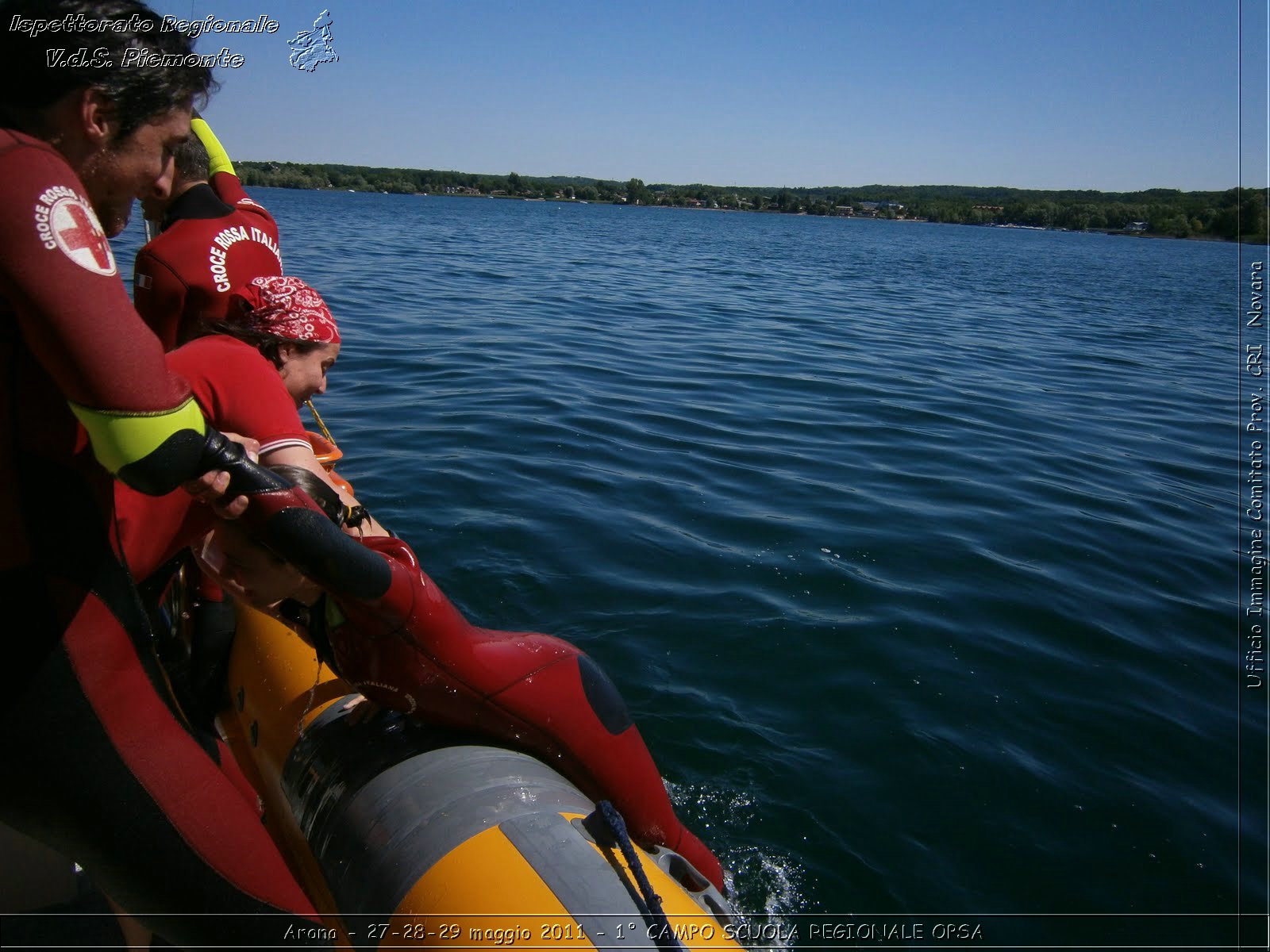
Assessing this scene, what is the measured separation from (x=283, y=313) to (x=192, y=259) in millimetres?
675

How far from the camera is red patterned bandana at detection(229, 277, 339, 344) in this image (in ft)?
8.18

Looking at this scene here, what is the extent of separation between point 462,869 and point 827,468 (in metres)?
5.89

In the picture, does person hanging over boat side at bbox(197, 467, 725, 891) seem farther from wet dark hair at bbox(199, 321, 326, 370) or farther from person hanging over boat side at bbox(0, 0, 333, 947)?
wet dark hair at bbox(199, 321, 326, 370)

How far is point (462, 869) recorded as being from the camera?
196 cm

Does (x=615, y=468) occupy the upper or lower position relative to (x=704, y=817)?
upper

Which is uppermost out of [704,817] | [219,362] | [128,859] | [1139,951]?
[219,362]

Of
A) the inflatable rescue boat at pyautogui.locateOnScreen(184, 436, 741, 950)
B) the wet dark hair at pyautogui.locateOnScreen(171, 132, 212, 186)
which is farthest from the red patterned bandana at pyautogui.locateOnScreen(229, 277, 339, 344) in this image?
the inflatable rescue boat at pyautogui.locateOnScreen(184, 436, 741, 950)

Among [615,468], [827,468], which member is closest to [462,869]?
[615,468]

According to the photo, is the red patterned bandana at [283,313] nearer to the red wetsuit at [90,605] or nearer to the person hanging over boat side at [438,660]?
the person hanging over boat side at [438,660]

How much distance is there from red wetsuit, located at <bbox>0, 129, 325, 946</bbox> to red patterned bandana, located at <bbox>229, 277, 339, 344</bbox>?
0.99 m

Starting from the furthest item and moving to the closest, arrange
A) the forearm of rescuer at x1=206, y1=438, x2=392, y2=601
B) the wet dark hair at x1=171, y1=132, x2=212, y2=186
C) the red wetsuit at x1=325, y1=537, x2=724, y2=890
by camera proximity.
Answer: the wet dark hair at x1=171, y1=132, x2=212, y2=186
the red wetsuit at x1=325, y1=537, x2=724, y2=890
the forearm of rescuer at x1=206, y1=438, x2=392, y2=601

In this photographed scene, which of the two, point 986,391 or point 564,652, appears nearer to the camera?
point 564,652

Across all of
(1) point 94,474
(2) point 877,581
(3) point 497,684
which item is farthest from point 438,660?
(2) point 877,581

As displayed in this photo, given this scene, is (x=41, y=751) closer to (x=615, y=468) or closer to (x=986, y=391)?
(x=615, y=468)
